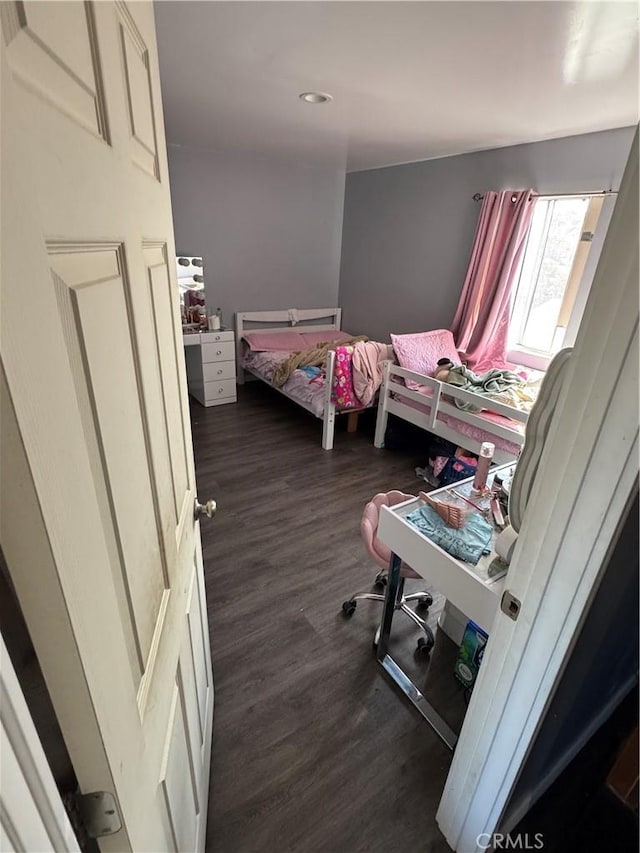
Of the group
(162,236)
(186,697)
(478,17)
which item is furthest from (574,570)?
(478,17)

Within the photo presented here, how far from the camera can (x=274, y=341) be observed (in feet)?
15.5

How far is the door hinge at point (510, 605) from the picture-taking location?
89 cm

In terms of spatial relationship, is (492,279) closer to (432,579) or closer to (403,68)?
(403,68)

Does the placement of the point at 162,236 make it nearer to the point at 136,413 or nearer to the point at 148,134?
the point at 148,134

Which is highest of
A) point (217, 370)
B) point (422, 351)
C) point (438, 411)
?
point (422, 351)

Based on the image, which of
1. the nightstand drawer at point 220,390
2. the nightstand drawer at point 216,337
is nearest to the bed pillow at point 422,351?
the nightstand drawer at point 216,337

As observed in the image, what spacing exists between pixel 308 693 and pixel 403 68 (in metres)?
2.79

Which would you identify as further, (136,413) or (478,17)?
(478,17)

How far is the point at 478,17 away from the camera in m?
1.50

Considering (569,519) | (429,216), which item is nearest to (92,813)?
(569,519)

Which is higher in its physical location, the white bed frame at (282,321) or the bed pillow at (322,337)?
the white bed frame at (282,321)

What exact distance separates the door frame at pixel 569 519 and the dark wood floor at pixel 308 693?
0.44 meters

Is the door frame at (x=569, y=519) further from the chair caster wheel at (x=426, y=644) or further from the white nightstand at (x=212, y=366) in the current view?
the white nightstand at (x=212, y=366)

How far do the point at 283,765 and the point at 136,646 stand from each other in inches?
45.5
